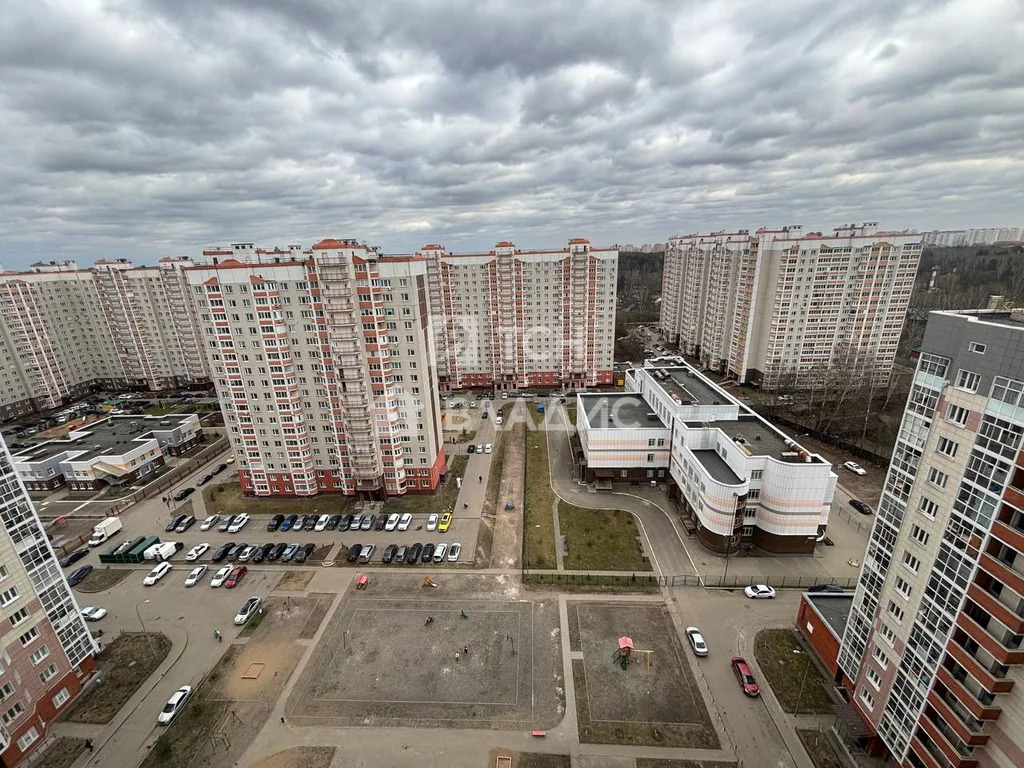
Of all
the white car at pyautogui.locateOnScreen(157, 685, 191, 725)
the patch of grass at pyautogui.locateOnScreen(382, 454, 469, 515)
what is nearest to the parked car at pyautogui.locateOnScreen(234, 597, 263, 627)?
the white car at pyautogui.locateOnScreen(157, 685, 191, 725)

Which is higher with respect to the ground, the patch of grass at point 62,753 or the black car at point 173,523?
the black car at point 173,523

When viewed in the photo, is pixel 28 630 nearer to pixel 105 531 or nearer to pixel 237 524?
pixel 237 524

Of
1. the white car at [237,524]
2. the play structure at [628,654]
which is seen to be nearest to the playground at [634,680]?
the play structure at [628,654]

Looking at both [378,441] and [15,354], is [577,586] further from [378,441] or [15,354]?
[15,354]

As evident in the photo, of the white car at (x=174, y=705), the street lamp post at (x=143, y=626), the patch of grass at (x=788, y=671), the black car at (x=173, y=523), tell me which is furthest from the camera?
the black car at (x=173, y=523)

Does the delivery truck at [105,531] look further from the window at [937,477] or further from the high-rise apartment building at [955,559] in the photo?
the window at [937,477]

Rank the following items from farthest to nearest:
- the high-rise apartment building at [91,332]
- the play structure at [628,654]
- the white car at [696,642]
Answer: the high-rise apartment building at [91,332] → the white car at [696,642] → the play structure at [628,654]

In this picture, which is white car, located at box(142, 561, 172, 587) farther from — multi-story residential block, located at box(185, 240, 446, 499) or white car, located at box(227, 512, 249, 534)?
multi-story residential block, located at box(185, 240, 446, 499)
